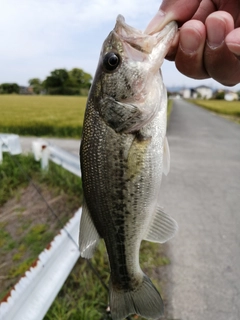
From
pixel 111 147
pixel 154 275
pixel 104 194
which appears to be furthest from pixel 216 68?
pixel 154 275

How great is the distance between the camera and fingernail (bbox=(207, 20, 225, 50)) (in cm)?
175

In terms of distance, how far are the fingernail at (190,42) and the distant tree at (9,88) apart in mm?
3148

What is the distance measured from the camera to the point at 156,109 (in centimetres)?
173

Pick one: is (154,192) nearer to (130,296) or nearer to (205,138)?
(130,296)

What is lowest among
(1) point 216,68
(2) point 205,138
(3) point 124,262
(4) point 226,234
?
(2) point 205,138

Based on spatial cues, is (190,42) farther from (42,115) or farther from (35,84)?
(42,115)

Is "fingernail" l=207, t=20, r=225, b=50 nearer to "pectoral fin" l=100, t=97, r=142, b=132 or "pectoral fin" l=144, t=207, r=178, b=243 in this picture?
"pectoral fin" l=100, t=97, r=142, b=132

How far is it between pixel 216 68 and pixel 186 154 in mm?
9057

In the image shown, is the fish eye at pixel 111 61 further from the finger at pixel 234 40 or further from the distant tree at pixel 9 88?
the distant tree at pixel 9 88

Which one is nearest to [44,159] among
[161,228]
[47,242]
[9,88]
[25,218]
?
[9,88]

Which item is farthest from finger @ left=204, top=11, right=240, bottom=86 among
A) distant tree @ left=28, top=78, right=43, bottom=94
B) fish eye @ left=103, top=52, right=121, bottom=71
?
distant tree @ left=28, top=78, right=43, bottom=94

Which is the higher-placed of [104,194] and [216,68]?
[216,68]

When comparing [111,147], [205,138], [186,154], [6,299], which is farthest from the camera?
[205,138]

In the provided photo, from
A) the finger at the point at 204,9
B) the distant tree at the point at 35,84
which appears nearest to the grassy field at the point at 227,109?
the distant tree at the point at 35,84
